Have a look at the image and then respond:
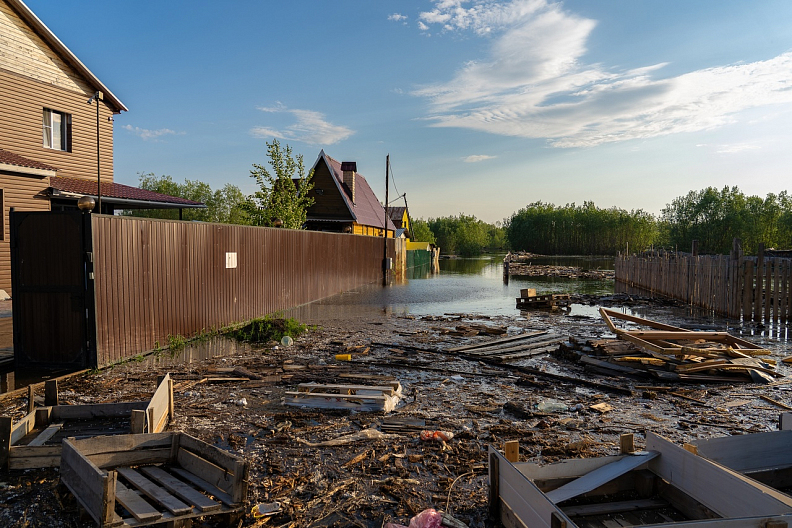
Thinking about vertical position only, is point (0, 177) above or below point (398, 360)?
above

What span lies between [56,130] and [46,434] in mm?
18094

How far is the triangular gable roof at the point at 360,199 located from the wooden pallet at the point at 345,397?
27.6 meters

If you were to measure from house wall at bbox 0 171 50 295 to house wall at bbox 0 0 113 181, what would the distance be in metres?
2.25

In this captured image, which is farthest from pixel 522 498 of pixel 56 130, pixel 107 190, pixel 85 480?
pixel 56 130

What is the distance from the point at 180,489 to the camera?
4.13 m

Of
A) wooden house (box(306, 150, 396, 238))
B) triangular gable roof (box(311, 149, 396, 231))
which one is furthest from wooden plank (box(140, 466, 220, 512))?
wooden house (box(306, 150, 396, 238))

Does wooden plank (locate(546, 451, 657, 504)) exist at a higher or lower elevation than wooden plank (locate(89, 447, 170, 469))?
higher

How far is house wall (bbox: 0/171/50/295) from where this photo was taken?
51.7 ft

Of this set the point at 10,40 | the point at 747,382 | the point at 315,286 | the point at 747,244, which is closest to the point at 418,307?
the point at 315,286

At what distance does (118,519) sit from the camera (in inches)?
142

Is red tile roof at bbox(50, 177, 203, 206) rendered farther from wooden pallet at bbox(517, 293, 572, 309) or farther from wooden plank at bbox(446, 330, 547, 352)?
wooden pallet at bbox(517, 293, 572, 309)

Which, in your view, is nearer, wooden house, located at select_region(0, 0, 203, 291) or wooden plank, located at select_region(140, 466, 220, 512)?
wooden plank, located at select_region(140, 466, 220, 512)

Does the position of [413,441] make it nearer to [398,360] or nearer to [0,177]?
[398,360]

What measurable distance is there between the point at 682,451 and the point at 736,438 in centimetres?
85
